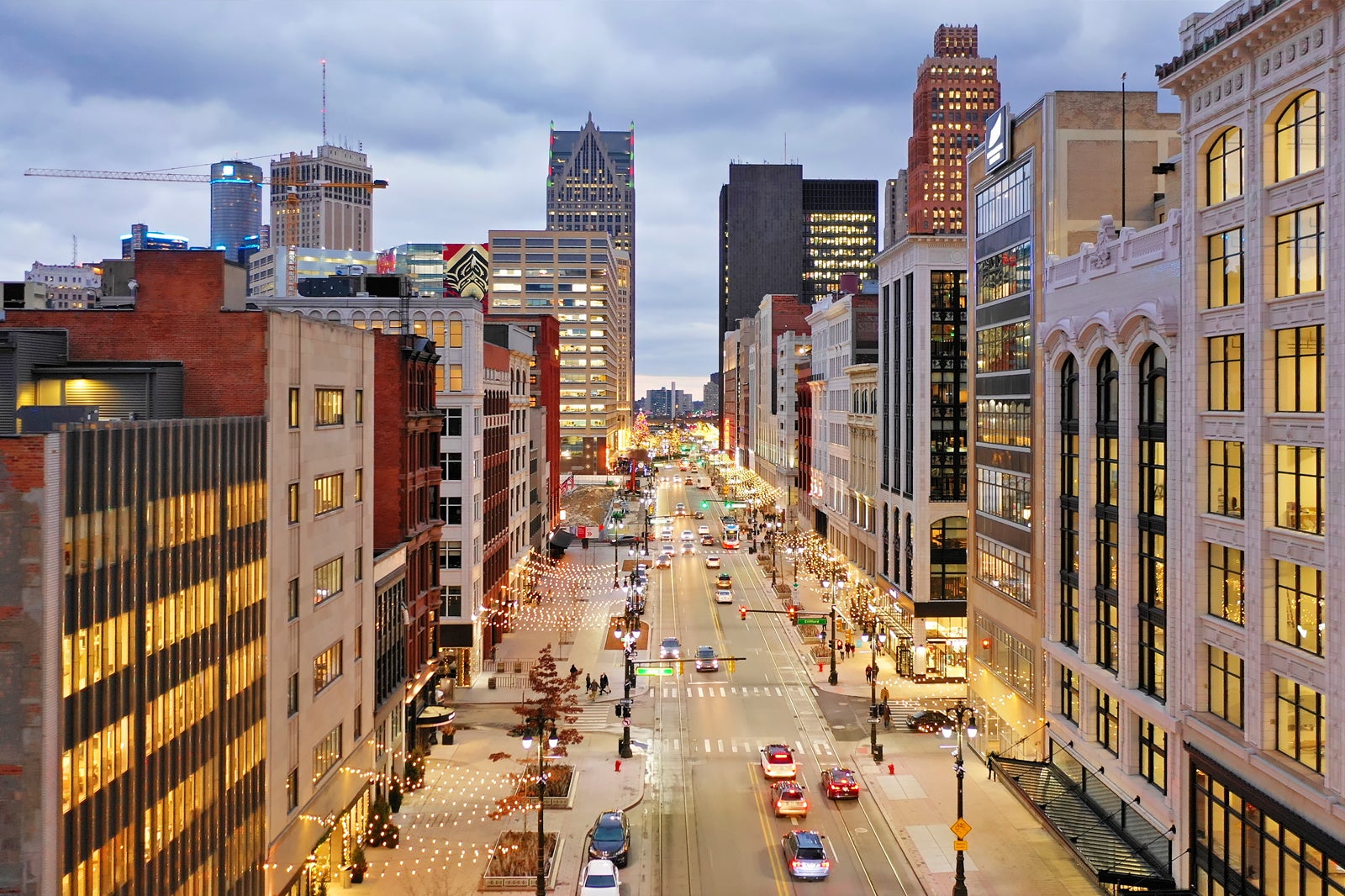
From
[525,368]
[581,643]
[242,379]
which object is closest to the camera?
[242,379]

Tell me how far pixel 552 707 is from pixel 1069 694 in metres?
21.5

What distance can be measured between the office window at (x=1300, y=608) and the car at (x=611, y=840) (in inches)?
872

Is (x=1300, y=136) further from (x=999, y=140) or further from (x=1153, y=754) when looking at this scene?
(x=999, y=140)

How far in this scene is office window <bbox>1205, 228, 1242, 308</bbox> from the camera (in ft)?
87.1

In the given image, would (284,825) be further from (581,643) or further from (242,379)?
(581,643)

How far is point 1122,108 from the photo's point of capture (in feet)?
135

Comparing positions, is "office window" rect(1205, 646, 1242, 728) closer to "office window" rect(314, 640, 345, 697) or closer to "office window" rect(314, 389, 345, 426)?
"office window" rect(314, 640, 345, 697)

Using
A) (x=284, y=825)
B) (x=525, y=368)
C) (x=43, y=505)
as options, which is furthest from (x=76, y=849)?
(x=525, y=368)

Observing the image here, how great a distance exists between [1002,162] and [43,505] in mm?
42126

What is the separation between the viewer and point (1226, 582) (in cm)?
2741

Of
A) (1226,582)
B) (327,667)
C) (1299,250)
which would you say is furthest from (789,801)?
(1299,250)

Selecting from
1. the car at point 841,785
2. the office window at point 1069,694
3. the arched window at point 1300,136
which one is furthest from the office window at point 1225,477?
the car at point 841,785

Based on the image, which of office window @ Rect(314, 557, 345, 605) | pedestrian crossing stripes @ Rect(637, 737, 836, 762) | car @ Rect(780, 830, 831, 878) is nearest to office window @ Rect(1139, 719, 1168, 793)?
car @ Rect(780, 830, 831, 878)

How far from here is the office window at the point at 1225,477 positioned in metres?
26.7
